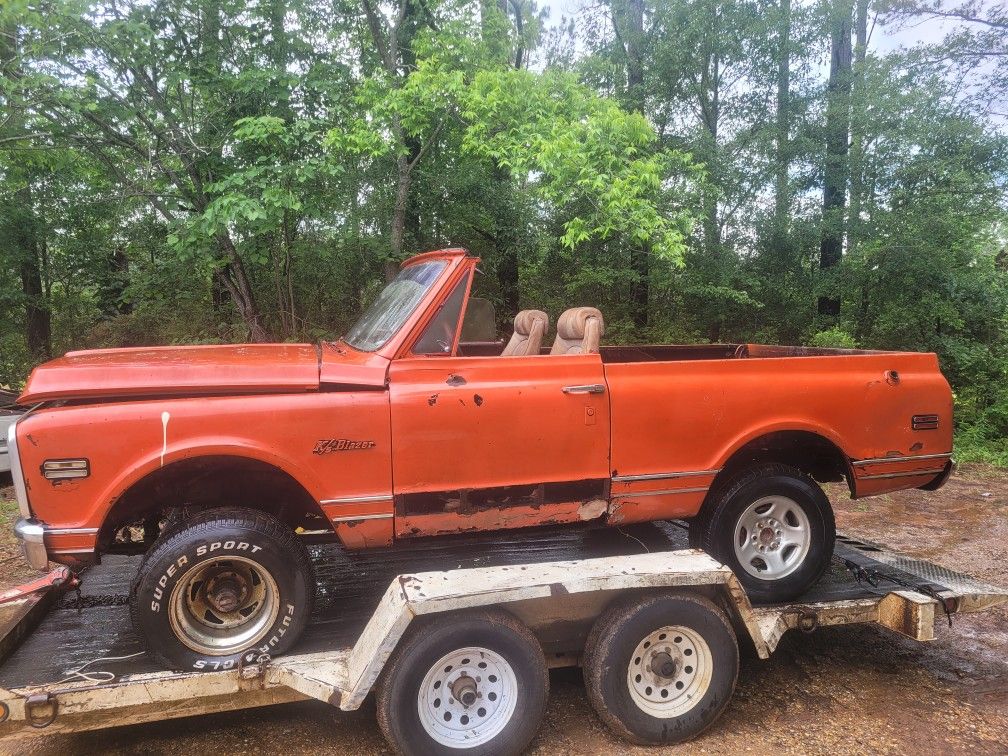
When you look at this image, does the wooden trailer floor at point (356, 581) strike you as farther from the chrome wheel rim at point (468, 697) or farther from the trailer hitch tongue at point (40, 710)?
the chrome wheel rim at point (468, 697)

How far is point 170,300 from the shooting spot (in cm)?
1215

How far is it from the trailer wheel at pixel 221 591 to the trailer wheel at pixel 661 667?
1431 millimetres

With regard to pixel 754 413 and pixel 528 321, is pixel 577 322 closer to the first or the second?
pixel 528 321

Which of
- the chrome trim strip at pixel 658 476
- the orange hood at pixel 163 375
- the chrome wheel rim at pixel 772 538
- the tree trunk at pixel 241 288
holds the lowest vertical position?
the chrome wheel rim at pixel 772 538

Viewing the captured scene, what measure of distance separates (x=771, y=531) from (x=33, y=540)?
12.5ft

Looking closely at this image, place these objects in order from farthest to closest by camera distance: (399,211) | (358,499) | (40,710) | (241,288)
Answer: (399,211), (241,288), (358,499), (40,710)

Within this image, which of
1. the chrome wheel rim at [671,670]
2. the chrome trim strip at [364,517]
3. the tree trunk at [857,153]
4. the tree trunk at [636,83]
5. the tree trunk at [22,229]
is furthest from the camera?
the tree trunk at [636,83]

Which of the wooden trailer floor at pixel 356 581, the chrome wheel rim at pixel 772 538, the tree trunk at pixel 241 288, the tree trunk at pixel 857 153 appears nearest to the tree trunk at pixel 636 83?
the tree trunk at pixel 857 153

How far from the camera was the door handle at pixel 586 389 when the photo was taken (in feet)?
11.7

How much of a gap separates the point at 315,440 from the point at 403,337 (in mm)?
698

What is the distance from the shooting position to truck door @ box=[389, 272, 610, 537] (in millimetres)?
3357

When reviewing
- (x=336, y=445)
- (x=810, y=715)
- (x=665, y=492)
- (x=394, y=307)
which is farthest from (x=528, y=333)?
(x=810, y=715)

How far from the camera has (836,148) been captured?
12719mm

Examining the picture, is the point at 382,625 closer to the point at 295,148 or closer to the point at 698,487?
the point at 698,487
